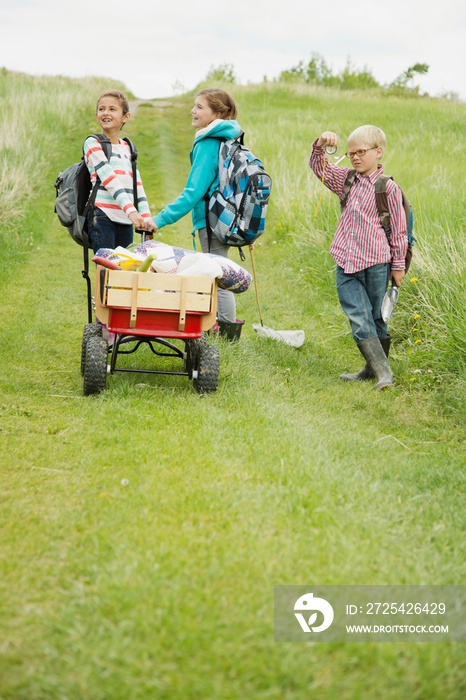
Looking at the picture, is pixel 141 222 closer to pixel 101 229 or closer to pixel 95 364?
pixel 101 229

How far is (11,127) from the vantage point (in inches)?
534

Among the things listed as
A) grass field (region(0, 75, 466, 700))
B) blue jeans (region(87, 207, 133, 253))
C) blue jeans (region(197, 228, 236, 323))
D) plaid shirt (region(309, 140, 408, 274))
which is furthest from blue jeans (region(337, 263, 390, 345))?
blue jeans (region(87, 207, 133, 253))

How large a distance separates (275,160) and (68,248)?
441cm

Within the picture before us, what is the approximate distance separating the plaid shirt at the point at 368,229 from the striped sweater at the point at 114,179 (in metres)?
1.58

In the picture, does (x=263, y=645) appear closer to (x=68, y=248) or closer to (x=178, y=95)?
(x=68, y=248)

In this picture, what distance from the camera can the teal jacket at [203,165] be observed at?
16.7 feet

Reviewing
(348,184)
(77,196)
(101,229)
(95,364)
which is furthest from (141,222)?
(348,184)

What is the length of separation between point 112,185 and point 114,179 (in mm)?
49

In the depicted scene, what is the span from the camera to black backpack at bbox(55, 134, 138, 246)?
16.4 ft

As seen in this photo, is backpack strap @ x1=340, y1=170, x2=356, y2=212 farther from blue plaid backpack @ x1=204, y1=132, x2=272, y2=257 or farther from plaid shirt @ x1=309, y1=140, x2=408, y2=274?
blue plaid backpack @ x1=204, y1=132, x2=272, y2=257

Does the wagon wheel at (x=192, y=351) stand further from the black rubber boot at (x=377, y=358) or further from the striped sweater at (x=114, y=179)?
the black rubber boot at (x=377, y=358)

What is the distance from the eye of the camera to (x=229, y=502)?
10.0 feet

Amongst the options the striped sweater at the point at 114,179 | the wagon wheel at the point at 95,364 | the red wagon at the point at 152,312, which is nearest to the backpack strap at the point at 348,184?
the red wagon at the point at 152,312

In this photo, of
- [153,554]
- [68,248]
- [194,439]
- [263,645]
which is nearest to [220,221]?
[194,439]
